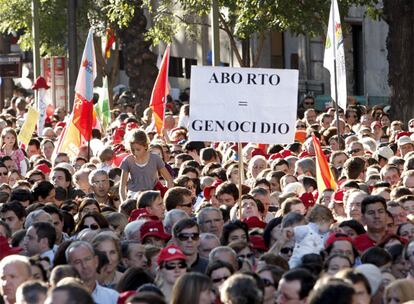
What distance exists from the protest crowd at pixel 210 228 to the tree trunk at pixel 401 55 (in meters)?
5.59

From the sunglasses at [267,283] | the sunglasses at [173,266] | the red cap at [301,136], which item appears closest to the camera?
the sunglasses at [267,283]

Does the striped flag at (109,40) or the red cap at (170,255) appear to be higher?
the striped flag at (109,40)

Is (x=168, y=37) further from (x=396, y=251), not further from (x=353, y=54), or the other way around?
(x=396, y=251)

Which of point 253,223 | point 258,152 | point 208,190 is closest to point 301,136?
point 258,152

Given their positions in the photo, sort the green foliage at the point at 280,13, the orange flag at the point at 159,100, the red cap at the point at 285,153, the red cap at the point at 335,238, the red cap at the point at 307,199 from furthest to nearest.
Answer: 1. the green foliage at the point at 280,13
2. the orange flag at the point at 159,100
3. the red cap at the point at 285,153
4. the red cap at the point at 307,199
5. the red cap at the point at 335,238

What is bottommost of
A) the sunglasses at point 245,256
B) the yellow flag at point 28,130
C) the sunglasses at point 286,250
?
the sunglasses at point 286,250

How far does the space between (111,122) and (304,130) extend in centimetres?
620

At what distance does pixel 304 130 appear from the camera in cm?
2534

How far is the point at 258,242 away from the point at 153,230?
2.76 ft

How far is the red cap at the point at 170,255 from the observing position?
38.0ft

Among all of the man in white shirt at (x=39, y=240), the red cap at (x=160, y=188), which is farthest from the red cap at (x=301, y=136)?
the man in white shirt at (x=39, y=240)

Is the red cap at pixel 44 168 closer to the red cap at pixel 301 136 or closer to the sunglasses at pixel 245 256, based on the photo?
the red cap at pixel 301 136

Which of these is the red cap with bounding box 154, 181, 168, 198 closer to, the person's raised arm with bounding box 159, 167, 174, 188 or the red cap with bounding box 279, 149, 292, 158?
the person's raised arm with bounding box 159, 167, 174, 188

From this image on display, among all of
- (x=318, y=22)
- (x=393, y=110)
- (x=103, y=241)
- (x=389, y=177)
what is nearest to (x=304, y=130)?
(x=393, y=110)
